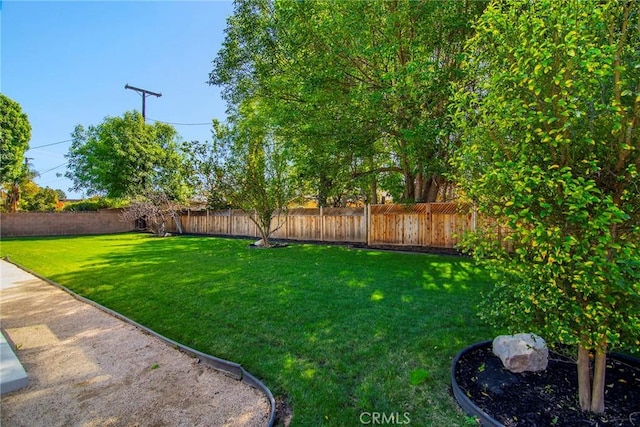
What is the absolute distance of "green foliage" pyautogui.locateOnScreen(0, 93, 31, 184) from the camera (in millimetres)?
16406

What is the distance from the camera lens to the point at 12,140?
54.9 feet

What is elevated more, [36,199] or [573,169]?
[36,199]

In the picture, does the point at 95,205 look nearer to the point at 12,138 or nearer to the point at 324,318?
the point at 12,138

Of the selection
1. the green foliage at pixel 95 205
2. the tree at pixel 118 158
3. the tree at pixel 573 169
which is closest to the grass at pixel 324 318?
the tree at pixel 573 169

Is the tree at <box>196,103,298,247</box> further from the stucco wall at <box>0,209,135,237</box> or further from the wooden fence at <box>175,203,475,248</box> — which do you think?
the stucco wall at <box>0,209,135,237</box>

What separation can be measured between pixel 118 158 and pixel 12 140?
194 inches

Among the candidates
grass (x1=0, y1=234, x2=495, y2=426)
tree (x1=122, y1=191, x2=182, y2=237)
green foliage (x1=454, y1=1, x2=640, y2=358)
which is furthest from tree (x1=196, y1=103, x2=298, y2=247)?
green foliage (x1=454, y1=1, x2=640, y2=358)

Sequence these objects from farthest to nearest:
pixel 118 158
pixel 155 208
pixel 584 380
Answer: pixel 118 158, pixel 155 208, pixel 584 380

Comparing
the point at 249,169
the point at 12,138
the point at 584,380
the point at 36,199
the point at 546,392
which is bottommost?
the point at 546,392

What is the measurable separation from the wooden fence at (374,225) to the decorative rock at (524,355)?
494 cm

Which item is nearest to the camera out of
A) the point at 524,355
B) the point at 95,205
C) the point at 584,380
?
the point at 584,380

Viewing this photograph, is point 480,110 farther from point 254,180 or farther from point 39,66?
point 39,66

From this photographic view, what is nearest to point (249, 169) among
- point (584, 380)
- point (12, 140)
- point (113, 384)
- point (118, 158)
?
point (113, 384)

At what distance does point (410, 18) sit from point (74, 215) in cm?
2035
